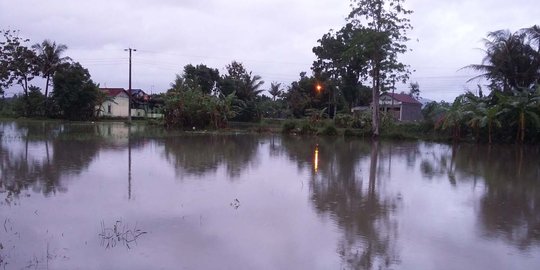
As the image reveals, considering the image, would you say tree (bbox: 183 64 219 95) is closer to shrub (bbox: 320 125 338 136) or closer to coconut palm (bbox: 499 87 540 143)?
shrub (bbox: 320 125 338 136)

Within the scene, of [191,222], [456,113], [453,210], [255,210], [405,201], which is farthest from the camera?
[456,113]

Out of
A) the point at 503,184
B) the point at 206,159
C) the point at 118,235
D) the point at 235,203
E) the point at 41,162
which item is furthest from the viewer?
the point at 206,159

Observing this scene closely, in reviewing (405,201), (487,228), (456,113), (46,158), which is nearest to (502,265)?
(487,228)

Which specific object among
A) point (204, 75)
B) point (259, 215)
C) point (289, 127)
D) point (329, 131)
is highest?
point (204, 75)

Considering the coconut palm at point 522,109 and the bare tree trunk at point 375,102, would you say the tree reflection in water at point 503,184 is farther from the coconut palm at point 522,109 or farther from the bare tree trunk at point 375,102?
the bare tree trunk at point 375,102

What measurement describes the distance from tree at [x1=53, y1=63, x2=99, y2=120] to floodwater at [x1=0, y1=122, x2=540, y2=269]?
27.1m

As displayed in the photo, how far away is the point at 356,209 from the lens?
7.79m

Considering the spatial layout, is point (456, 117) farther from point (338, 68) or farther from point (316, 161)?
point (338, 68)

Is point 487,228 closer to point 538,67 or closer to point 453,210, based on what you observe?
point 453,210

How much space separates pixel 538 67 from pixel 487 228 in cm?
2340

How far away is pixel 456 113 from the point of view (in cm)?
2469

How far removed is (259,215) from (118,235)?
7.14ft

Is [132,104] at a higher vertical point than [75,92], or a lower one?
lower

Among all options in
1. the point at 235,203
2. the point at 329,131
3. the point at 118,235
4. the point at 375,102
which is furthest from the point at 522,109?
the point at 118,235
